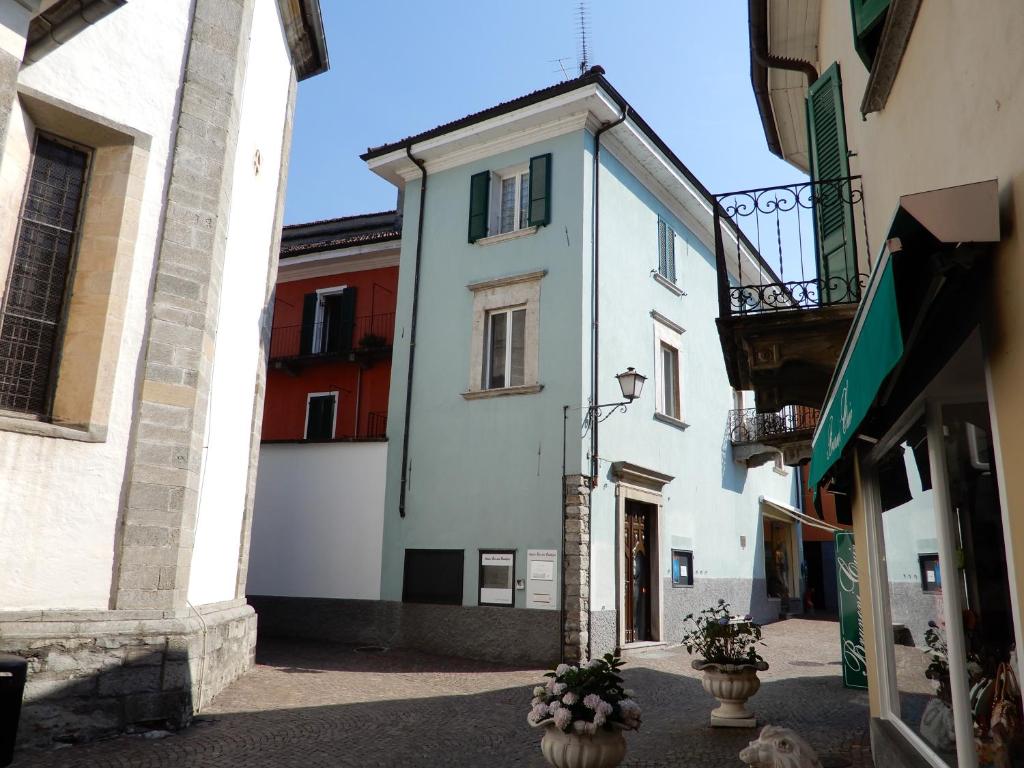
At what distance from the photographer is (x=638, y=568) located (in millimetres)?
14602

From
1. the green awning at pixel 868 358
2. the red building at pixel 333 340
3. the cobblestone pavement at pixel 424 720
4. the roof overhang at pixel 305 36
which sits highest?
the roof overhang at pixel 305 36

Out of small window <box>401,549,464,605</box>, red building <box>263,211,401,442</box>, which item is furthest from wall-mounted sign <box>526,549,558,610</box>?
red building <box>263,211,401,442</box>

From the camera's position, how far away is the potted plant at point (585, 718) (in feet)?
16.3

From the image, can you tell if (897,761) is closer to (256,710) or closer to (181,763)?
(181,763)

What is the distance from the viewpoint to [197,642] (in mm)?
7742

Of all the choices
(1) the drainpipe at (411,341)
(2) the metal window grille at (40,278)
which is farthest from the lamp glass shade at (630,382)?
(2) the metal window grille at (40,278)

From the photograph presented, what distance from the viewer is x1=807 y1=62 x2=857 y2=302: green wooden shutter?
6934 mm

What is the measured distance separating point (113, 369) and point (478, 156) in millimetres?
9693

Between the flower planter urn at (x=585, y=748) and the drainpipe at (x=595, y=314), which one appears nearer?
the flower planter urn at (x=585, y=748)

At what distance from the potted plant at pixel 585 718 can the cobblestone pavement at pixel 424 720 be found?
60.8 inches

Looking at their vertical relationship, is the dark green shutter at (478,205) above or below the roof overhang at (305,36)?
below

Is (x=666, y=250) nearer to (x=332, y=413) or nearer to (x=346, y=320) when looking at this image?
(x=346, y=320)

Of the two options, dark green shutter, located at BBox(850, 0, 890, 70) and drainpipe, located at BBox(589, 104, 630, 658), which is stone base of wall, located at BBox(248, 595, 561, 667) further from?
dark green shutter, located at BBox(850, 0, 890, 70)

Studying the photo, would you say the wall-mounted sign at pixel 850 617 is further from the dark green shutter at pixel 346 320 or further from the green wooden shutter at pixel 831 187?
the dark green shutter at pixel 346 320
